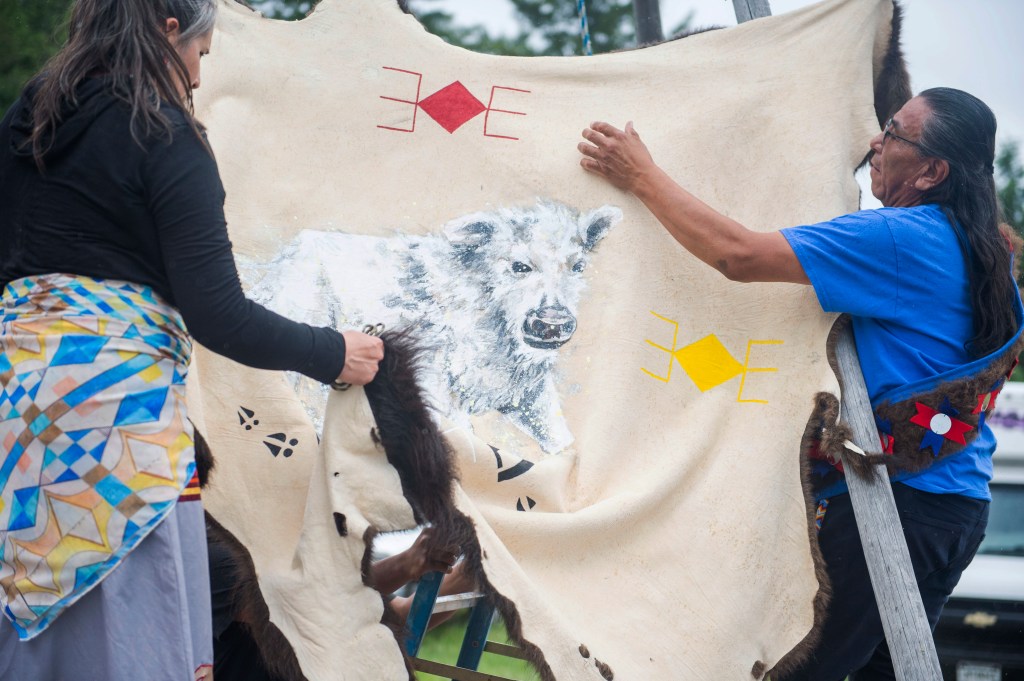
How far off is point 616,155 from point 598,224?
185 millimetres

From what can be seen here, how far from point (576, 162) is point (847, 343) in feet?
2.79

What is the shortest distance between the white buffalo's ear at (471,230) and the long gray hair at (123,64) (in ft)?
3.16

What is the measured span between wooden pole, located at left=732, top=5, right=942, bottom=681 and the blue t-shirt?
0.34 ft

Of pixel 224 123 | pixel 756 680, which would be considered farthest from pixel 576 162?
pixel 756 680

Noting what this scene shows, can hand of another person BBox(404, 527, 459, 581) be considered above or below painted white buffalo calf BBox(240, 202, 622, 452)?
below

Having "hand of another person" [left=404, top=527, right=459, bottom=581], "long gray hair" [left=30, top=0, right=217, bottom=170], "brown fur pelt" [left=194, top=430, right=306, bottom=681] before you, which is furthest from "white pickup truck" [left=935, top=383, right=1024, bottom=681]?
"long gray hair" [left=30, top=0, right=217, bottom=170]

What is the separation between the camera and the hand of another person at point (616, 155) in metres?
2.62

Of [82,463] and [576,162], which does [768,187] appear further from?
[82,463]

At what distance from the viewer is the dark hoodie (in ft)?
5.46

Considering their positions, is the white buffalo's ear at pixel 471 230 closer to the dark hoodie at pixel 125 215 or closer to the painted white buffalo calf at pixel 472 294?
the painted white buffalo calf at pixel 472 294

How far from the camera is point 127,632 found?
1.67 m

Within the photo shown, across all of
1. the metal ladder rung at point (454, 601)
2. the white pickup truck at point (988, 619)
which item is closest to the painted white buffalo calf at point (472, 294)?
the metal ladder rung at point (454, 601)

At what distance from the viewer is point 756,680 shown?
2305mm

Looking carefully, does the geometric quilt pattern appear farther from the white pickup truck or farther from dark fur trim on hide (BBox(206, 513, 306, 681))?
the white pickup truck
